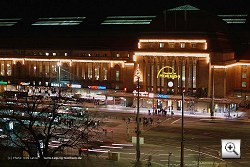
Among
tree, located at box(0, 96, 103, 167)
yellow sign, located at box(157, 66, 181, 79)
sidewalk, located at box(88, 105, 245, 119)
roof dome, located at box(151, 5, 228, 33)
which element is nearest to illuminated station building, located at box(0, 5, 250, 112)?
roof dome, located at box(151, 5, 228, 33)

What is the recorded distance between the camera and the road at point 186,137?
57.0 meters

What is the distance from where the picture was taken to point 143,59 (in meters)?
112

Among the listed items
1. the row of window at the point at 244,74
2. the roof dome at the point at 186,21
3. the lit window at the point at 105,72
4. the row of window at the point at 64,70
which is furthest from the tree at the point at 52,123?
the row of window at the point at 244,74

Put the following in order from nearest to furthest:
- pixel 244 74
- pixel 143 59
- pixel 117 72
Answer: pixel 143 59 → pixel 244 74 → pixel 117 72

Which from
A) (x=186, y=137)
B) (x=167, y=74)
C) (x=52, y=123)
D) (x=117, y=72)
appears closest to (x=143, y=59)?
(x=167, y=74)

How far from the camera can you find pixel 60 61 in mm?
129500

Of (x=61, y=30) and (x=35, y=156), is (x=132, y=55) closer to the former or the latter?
(x=61, y=30)

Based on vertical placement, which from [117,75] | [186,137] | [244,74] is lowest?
[186,137]

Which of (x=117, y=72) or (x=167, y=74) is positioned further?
(x=117, y=72)

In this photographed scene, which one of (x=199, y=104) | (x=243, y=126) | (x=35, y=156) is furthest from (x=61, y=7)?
(x=35, y=156)

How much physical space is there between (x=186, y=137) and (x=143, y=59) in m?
43.3

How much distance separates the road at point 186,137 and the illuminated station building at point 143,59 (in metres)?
12.9

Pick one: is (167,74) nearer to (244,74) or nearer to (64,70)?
(244,74)

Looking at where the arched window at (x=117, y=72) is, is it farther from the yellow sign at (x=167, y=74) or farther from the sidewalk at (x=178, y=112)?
the yellow sign at (x=167, y=74)
